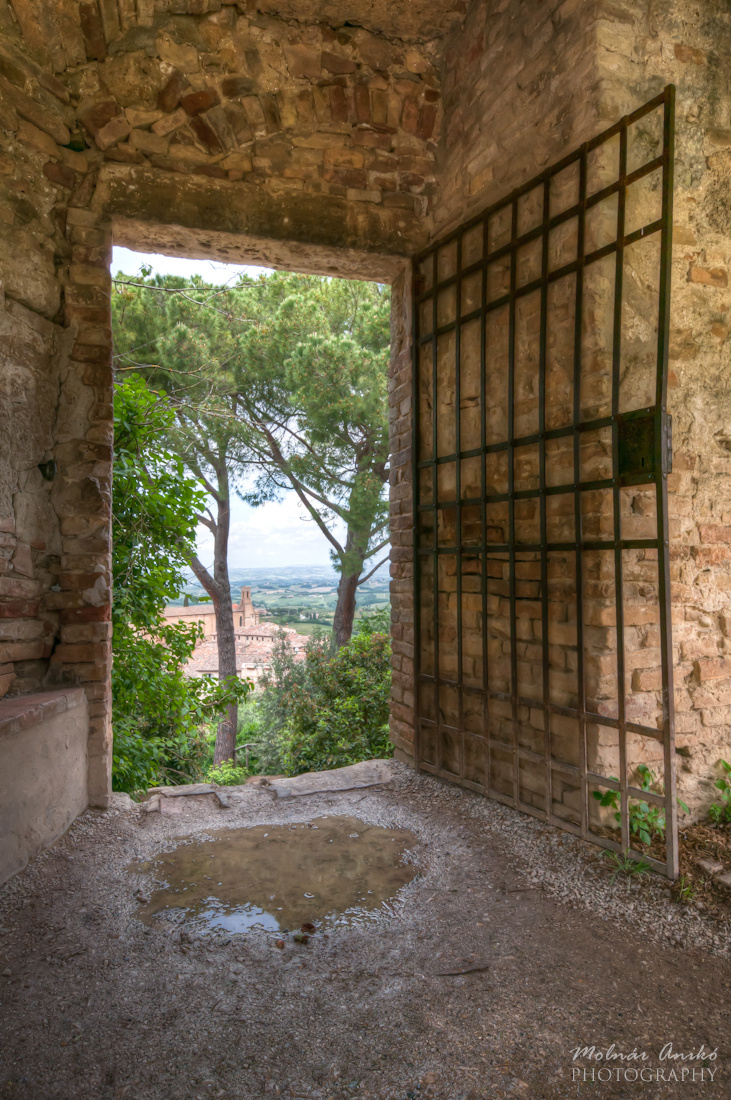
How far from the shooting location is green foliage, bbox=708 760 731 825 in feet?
8.12

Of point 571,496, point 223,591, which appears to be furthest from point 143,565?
point 223,591

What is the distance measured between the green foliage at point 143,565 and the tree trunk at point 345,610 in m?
5.17

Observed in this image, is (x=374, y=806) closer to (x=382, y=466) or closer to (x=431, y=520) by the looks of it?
(x=431, y=520)

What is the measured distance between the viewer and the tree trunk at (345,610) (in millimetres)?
8930

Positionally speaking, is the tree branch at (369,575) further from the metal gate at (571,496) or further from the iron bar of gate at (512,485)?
the iron bar of gate at (512,485)

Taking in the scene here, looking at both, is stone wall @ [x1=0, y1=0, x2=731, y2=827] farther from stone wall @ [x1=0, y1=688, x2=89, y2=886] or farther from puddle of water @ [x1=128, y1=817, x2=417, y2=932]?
puddle of water @ [x1=128, y1=817, x2=417, y2=932]

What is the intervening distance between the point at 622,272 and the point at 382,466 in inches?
247

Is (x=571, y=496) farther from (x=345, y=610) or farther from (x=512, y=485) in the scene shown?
(x=345, y=610)

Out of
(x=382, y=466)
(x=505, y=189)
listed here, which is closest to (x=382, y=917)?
(x=505, y=189)

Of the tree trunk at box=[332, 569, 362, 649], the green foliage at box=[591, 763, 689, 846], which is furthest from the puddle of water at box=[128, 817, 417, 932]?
the tree trunk at box=[332, 569, 362, 649]

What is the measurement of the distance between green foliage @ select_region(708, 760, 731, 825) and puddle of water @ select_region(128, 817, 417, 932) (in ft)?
3.87

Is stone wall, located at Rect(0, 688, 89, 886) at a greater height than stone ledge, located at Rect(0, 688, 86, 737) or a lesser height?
lesser

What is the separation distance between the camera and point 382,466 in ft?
27.9

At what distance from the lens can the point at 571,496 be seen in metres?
2.48
